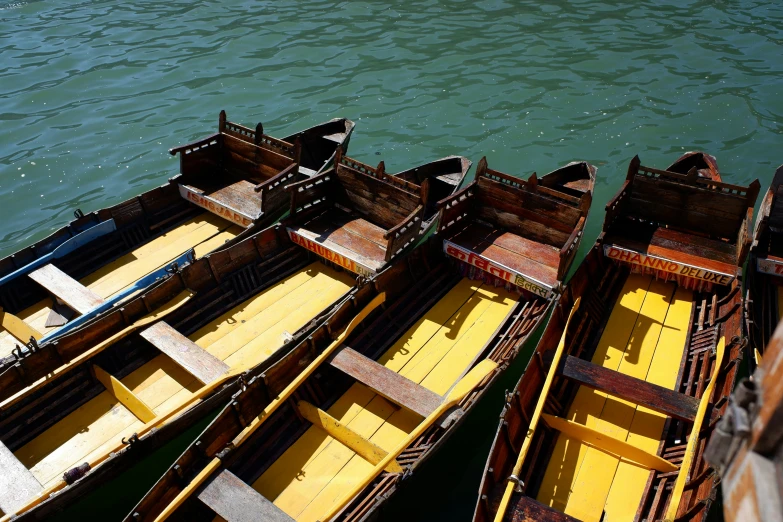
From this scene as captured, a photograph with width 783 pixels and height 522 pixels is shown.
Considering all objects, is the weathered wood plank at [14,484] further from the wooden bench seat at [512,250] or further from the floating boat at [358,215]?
the wooden bench seat at [512,250]

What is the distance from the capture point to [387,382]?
9617 millimetres

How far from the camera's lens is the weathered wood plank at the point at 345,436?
874cm

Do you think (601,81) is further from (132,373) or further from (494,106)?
(132,373)

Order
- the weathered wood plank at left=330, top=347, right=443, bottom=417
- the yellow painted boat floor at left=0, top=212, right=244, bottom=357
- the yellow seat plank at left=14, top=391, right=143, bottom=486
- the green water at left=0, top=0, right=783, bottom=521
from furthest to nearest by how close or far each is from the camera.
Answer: the green water at left=0, top=0, right=783, bottom=521, the yellow painted boat floor at left=0, top=212, right=244, bottom=357, the weathered wood plank at left=330, top=347, right=443, bottom=417, the yellow seat plank at left=14, top=391, right=143, bottom=486

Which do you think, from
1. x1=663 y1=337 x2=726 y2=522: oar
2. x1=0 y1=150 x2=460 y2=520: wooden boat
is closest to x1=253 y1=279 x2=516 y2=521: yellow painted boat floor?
x1=0 y1=150 x2=460 y2=520: wooden boat

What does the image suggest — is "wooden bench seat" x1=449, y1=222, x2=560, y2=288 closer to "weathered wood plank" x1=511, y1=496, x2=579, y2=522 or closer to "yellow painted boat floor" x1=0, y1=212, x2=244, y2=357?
"weathered wood plank" x1=511, y1=496, x2=579, y2=522

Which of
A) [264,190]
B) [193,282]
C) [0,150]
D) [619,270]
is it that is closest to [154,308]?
[193,282]

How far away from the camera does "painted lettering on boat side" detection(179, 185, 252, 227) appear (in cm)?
1356

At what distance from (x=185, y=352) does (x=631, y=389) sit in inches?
314

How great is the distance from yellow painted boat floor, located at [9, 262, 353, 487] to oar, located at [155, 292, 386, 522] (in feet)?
3.56

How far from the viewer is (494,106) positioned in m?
21.6

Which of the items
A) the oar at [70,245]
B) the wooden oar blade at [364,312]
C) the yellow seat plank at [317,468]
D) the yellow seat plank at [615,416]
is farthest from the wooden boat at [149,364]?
the yellow seat plank at [615,416]

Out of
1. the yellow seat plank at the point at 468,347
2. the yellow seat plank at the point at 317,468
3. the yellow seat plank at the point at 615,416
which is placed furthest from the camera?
the yellow seat plank at the point at 468,347

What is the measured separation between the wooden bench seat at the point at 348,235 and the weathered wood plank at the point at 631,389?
457 cm
